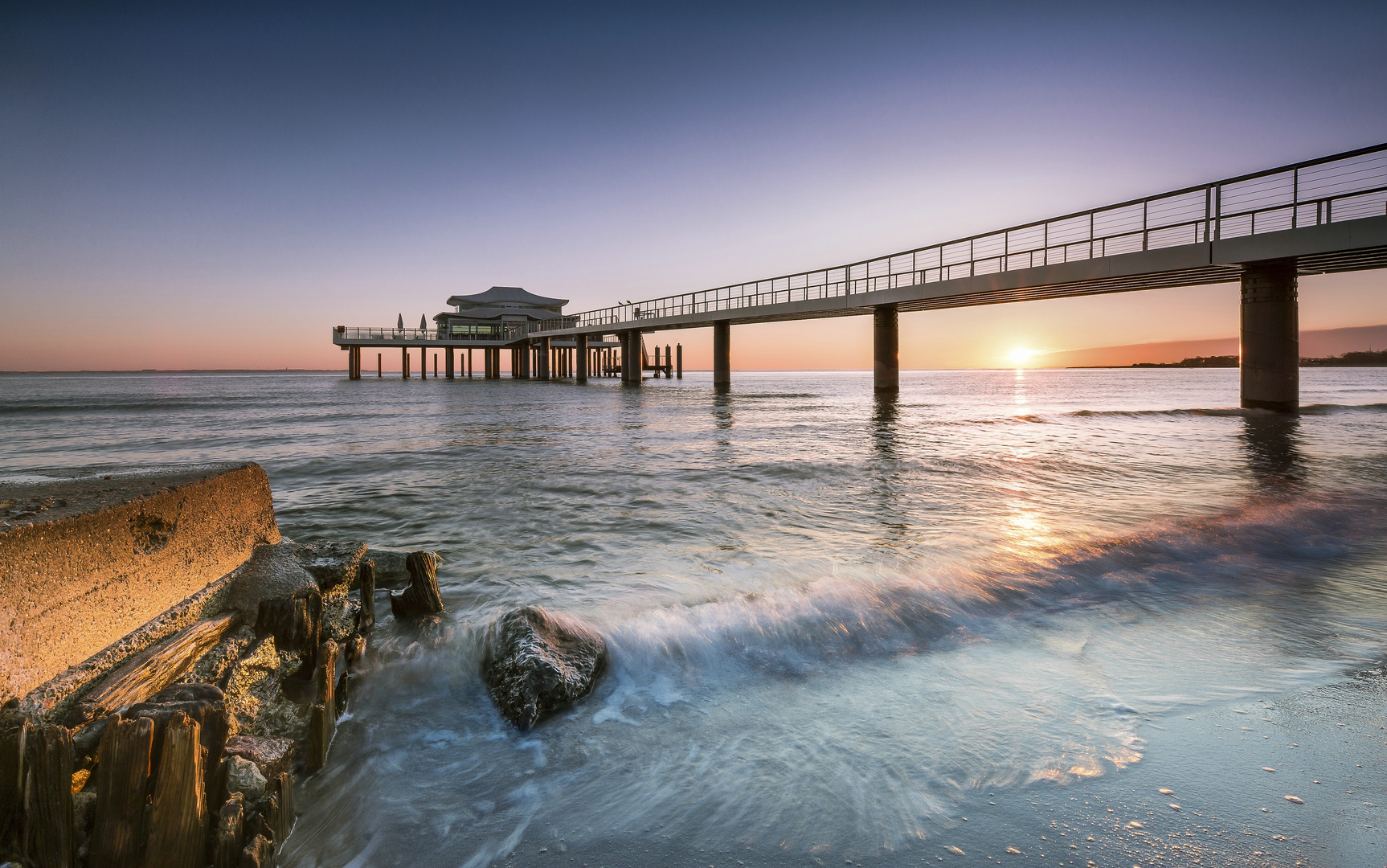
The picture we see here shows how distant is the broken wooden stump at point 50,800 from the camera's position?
6.19ft

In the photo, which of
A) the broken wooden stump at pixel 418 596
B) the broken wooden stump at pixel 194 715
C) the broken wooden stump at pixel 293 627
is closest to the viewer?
the broken wooden stump at pixel 194 715

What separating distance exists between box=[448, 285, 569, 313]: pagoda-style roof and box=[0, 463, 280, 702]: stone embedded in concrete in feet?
261

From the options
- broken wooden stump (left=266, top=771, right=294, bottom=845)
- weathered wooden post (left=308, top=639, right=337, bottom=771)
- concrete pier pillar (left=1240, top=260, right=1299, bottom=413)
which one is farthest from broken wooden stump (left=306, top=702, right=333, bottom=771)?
concrete pier pillar (left=1240, top=260, right=1299, bottom=413)

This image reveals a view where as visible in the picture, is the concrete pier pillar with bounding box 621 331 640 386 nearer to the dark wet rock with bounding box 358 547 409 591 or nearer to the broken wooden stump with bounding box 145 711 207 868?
the dark wet rock with bounding box 358 547 409 591

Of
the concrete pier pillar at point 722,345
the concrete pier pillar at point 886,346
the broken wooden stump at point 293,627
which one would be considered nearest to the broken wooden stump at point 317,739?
the broken wooden stump at point 293,627

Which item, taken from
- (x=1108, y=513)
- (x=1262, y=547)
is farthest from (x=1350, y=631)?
(x=1108, y=513)

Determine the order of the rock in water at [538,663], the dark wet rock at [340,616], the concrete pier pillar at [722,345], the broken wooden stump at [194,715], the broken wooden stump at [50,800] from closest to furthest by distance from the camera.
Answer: the broken wooden stump at [50,800]
the broken wooden stump at [194,715]
the rock in water at [538,663]
the dark wet rock at [340,616]
the concrete pier pillar at [722,345]

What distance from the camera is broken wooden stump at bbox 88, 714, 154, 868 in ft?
6.32

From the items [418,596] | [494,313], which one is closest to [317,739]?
[418,596]

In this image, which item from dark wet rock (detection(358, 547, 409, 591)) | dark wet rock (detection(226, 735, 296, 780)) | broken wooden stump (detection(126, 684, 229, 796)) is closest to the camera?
broken wooden stump (detection(126, 684, 229, 796))

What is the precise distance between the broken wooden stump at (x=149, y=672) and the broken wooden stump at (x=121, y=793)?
0.43 meters

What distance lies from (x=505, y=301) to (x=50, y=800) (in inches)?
3257

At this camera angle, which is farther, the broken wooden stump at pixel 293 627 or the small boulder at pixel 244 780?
the broken wooden stump at pixel 293 627

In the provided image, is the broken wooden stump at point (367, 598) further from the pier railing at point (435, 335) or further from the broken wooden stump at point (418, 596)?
the pier railing at point (435, 335)
